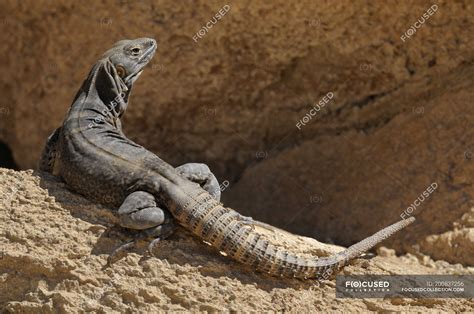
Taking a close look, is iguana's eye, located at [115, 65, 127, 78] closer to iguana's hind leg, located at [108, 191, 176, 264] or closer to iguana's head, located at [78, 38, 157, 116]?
iguana's head, located at [78, 38, 157, 116]

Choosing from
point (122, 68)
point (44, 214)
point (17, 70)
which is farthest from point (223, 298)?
point (17, 70)

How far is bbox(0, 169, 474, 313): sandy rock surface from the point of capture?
14.8 ft

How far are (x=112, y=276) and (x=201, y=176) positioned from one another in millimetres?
1234

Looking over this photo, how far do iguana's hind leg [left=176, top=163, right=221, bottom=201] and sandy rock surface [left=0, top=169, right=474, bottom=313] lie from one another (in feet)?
1.89

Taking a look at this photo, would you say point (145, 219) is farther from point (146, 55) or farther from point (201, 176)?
point (146, 55)

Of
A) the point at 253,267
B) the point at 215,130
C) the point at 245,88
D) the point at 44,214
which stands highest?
the point at 245,88

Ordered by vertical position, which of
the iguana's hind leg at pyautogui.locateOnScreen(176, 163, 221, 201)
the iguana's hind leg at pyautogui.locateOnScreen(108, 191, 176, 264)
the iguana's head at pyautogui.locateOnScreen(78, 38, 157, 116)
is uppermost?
the iguana's head at pyautogui.locateOnScreen(78, 38, 157, 116)

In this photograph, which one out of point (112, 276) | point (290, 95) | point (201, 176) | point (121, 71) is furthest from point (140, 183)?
point (290, 95)

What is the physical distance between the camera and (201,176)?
5.39 m

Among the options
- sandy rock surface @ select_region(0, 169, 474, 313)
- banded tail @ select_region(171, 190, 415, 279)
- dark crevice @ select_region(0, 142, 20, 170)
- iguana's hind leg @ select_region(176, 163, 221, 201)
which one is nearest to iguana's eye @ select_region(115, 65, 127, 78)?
iguana's hind leg @ select_region(176, 163, 221, 201)

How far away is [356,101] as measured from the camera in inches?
283

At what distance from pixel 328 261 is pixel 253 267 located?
1.90 feet

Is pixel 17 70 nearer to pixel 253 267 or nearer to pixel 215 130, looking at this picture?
pixel 215 130

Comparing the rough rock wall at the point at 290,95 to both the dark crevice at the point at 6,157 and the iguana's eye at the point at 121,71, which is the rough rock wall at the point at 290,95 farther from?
the iguana's eye at the point at 121,71
